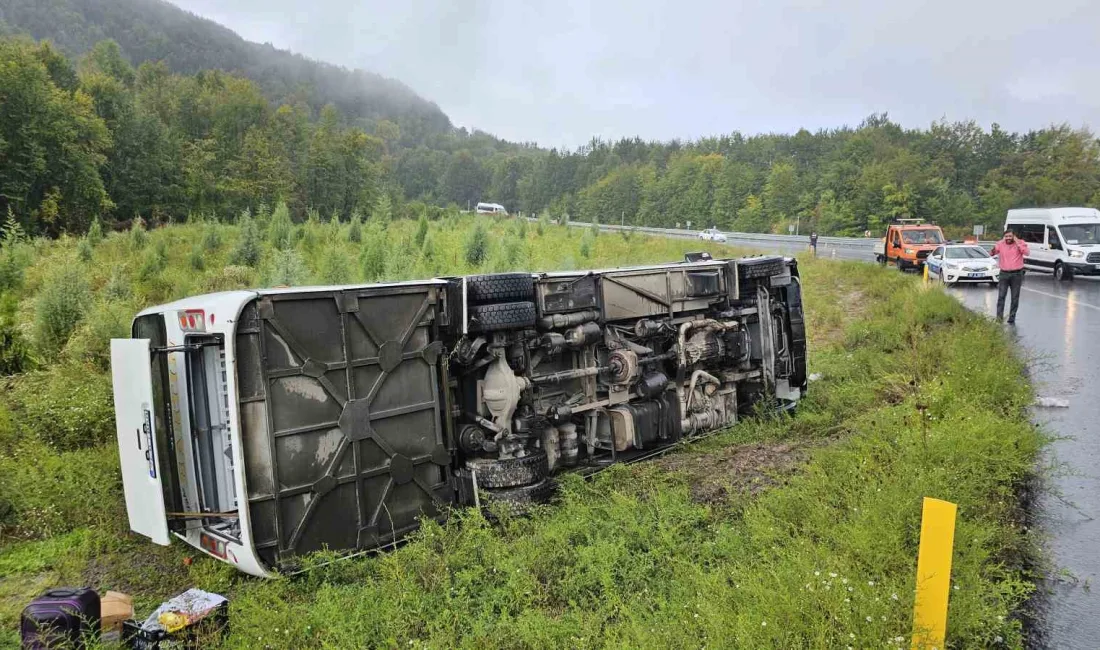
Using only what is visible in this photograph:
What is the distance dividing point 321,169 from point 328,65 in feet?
530

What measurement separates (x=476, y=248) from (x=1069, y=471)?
14674 millimetres

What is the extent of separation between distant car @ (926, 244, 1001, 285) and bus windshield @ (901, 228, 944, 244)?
4.15 meters

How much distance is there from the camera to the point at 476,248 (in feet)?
59.2

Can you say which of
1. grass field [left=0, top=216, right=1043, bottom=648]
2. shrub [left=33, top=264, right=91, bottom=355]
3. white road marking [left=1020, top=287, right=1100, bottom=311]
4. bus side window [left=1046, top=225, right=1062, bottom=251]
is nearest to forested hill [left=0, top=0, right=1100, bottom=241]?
shrub [left=33, top=264, right=91, bottom=355]

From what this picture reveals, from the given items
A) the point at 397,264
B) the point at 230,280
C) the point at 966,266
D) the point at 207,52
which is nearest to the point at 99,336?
the point at 230,280

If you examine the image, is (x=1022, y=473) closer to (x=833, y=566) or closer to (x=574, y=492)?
(x=833, y=566)

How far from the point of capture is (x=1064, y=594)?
3633 mm

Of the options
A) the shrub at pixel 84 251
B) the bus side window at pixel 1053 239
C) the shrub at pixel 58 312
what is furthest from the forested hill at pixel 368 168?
the bus side window at pixel 1053 239

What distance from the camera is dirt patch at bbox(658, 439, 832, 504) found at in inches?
214

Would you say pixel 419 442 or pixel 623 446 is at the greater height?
pixel 419 442

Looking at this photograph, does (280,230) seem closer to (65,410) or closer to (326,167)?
(65,410)

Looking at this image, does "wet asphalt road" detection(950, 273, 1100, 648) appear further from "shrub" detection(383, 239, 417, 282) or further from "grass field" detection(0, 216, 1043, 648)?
"shrub" detection(383, 239, 417, 282)

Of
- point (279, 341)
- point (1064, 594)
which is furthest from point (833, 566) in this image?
point (279, 341)

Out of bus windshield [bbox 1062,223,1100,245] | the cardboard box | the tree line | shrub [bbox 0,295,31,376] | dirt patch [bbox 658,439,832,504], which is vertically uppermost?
the tree line
